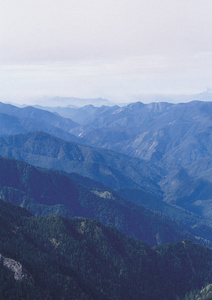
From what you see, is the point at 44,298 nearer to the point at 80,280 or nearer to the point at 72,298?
the point at 72,298

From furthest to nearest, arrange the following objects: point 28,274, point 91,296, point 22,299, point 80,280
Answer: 1. point 80,280
2. point 91,296
3. point 28,274
4. point 22,299

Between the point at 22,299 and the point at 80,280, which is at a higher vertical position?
the point at 22,299

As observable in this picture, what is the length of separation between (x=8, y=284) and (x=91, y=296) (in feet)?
151

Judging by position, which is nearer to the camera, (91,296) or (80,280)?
(91,296)

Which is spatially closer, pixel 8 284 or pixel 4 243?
pixel 8 284

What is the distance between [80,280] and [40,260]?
22597 millimetres

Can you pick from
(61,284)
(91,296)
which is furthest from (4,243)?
(91,296)

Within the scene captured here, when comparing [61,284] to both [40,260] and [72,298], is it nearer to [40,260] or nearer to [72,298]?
[72,298]

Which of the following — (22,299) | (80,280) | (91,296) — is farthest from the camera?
(80,280)

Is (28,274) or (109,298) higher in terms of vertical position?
(28,274)

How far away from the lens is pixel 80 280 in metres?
195

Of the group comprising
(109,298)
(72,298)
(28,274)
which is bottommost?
(109,298)

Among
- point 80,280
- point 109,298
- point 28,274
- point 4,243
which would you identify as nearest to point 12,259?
point 28,274

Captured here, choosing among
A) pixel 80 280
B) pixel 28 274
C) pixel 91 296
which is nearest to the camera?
pixel 28 274
